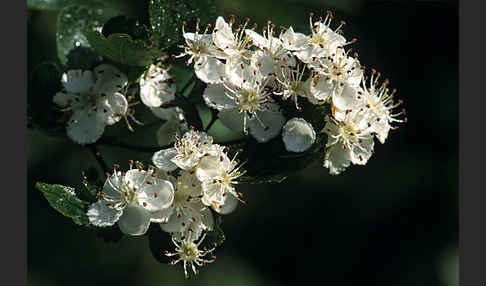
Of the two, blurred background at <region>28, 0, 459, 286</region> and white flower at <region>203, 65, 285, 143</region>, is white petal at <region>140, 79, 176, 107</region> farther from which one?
blurred background at <region>28, 0, 459, 286</region>

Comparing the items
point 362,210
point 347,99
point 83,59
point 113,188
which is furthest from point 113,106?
point 362,210

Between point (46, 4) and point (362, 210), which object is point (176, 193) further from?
point (362, 210)

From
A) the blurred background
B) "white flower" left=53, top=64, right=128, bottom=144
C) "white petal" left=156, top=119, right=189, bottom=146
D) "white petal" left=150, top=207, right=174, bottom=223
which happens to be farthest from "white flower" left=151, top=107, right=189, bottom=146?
the blurred background

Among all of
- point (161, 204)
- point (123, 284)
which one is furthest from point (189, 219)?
point (123, 284)

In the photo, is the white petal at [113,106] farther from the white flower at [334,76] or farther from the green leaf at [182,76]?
the white flower at [334,76]

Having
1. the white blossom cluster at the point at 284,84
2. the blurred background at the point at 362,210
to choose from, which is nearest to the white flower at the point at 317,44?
the white blossom cluster at the point at 284,84

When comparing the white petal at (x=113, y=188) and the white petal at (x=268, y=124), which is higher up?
the white petal at (x=268, y=124)
